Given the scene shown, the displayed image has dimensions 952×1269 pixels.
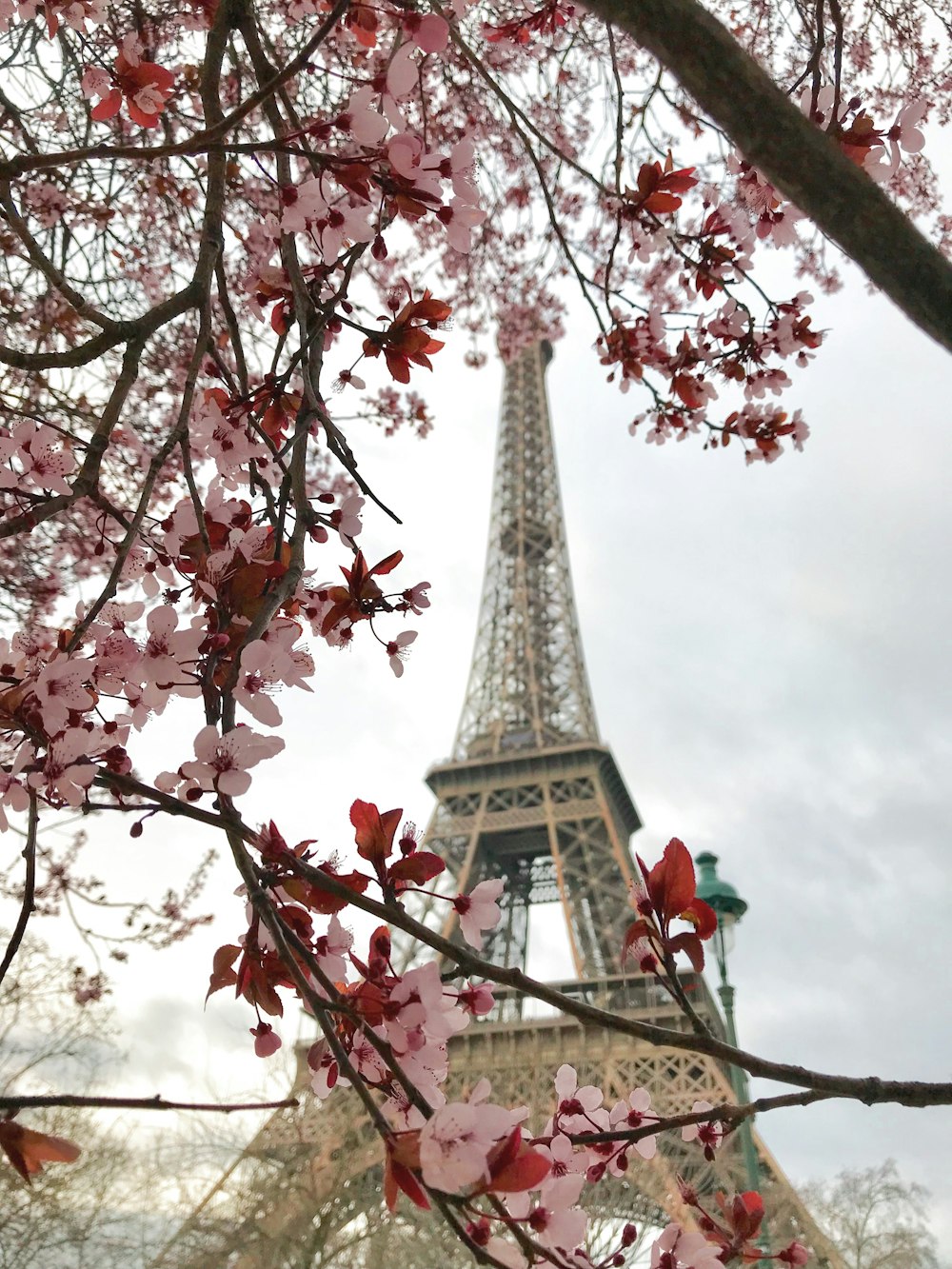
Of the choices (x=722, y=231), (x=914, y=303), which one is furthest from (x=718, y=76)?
(x=722, y=231)

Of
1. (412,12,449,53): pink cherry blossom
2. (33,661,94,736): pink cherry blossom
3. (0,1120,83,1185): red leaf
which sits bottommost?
(0,1120,83,1185): red leaf

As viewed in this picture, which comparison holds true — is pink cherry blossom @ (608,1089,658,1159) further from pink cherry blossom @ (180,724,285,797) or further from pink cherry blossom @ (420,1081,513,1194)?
pink cherry blossom @ (180,724,285,797)

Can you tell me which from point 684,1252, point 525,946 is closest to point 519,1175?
point 684,1252

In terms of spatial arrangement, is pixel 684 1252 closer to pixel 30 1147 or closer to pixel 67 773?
pixel 30 1147

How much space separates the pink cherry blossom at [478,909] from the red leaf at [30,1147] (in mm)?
516

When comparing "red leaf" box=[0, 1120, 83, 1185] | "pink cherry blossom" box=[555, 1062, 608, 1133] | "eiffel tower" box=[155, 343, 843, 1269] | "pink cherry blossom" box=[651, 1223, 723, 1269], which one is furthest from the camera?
"eiffel tower" box=[155, 343, 843, 1269]

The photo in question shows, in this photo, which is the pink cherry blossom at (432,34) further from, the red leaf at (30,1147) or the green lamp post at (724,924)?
the green lamp post at (724,924)

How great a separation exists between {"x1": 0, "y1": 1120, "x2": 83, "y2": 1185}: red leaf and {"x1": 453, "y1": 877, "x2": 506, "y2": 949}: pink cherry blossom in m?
0.52

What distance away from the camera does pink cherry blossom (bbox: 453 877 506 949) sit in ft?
3.93

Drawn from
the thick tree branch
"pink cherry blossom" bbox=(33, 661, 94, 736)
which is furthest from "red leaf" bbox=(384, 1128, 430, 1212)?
the thick tree branch

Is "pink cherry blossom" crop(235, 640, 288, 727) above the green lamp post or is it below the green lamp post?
below

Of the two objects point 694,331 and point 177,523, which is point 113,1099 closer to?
point 177,523

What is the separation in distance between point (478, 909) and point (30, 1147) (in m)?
0.57

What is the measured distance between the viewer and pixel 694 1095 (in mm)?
12180
